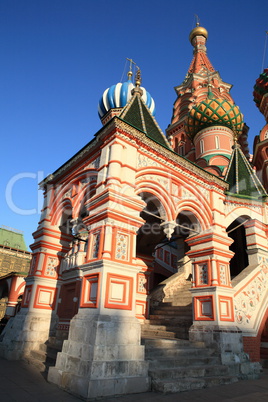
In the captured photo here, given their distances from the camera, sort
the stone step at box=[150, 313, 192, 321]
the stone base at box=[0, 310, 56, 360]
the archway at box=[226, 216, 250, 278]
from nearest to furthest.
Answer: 1. the stone base at box=[0, 310, 56, 360]
2. the stone step at box=[150, 313, 192, 321]
3. the archway at box=[226, 216, 250, 278]

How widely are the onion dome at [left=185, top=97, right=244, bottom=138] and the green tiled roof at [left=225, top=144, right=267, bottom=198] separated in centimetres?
406

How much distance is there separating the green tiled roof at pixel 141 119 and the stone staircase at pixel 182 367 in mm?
4705

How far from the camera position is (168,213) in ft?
23.1

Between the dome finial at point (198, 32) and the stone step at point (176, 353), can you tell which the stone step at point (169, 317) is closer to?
the stone step at point (176, 353)

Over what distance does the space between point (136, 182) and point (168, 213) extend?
1.23 metres

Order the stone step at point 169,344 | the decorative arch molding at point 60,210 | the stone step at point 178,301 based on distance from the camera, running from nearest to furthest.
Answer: the stone step at point 169,344, the decorative arch molding at point 60,210, the stone step at point 178,301

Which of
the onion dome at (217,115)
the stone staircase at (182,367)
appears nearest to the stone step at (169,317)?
the stone staircase at (182,367)

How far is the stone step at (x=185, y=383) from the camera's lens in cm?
458

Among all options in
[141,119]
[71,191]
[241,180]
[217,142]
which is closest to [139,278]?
[71,191]

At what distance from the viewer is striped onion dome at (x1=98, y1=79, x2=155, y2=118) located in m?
18.5

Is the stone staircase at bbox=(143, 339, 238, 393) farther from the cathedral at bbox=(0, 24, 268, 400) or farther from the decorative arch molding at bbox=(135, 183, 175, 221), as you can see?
the decorative arch molding at bbox=(135, 183, 175, 221)

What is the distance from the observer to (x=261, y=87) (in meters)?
17.1

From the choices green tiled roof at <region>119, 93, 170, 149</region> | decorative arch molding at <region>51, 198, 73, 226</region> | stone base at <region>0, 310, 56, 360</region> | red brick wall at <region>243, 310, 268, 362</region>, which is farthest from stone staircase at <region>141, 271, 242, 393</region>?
green tiled roof at <region>119, 93, 170, 149</region>

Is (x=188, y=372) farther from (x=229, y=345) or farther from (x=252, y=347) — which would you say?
(x=252, y=347)
